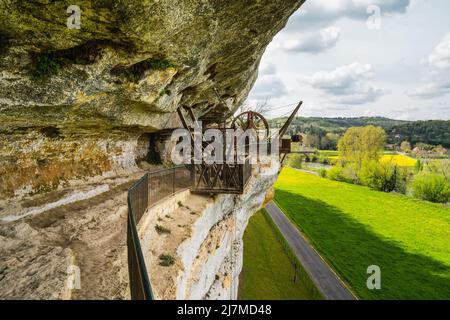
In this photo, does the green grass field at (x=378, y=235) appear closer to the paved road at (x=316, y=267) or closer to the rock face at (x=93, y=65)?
the paved road at (x=316, y=267)

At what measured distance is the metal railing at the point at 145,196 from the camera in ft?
10.7

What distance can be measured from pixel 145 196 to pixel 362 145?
66.9m

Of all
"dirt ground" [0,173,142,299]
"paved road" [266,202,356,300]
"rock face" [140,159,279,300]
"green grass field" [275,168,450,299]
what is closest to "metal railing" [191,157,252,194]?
"rock face" [140,159,279,300]

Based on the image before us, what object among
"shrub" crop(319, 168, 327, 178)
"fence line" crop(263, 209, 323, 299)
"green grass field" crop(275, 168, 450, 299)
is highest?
"shrub" crop(319, 168, 327, 178)

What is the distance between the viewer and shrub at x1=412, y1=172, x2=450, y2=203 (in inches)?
2112

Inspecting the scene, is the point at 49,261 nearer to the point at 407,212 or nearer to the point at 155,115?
the point at 155,115

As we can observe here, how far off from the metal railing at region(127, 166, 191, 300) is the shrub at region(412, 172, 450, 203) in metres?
57.7

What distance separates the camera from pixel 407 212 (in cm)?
4572

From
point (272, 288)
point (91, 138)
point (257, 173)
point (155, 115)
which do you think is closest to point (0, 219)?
point (91, 138)

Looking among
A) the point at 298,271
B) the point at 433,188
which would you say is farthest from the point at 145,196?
the point at 433,188

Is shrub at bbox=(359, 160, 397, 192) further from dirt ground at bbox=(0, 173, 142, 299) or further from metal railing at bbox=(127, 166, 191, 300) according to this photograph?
dirt ground at bbox=(0, 173, 142, 299)

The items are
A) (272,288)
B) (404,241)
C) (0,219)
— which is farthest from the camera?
(404,241)

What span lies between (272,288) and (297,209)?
27.1 m

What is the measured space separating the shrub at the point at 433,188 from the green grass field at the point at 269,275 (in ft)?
135
